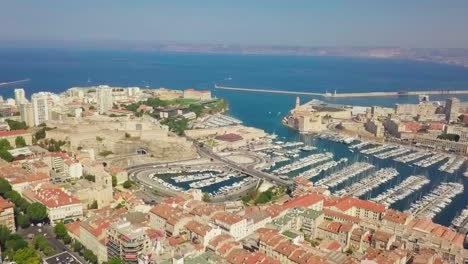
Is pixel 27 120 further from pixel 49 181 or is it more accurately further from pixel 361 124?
pixel 361 124

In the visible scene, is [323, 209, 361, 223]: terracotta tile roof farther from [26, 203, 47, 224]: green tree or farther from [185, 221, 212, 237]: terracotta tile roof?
[26, 203, 47, 224]: green tree

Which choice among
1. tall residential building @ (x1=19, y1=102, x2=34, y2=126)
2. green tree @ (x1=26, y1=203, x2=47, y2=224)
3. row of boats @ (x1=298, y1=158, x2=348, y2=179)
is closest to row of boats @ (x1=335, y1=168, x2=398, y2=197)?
row of boats @ (x1=298, y1=158, x2=348, y2=179)

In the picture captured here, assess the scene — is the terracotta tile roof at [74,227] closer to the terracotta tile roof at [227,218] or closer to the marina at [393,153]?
the terracotta tile roof at [227,218]

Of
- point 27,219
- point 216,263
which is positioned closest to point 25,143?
point 27,219

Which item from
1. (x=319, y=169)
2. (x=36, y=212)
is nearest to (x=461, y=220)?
(x=319, y=169)

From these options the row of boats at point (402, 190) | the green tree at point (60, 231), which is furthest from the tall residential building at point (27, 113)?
the row of boats at point (402, 190)

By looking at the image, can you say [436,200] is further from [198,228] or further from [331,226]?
[198,228]
